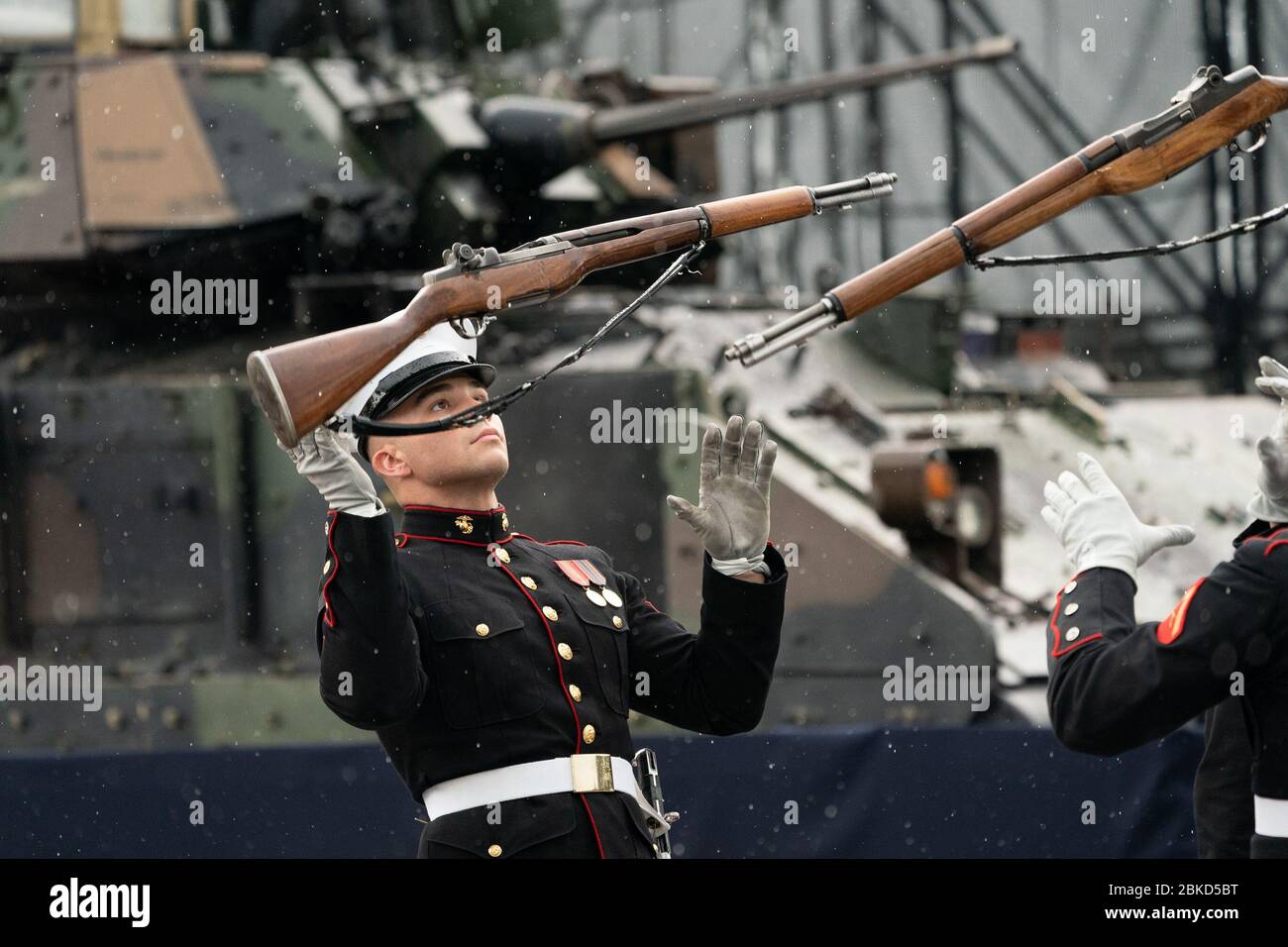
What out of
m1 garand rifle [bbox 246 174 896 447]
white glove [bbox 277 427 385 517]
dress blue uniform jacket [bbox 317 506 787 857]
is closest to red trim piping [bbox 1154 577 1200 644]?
dress blue uniform jacket [bbox 317 506 787 857]

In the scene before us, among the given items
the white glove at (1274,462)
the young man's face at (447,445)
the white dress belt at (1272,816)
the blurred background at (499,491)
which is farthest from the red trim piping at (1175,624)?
the blurred background at (499,491)

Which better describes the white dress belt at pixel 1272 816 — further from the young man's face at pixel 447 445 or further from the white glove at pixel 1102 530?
the young man's face at pixel 447 445

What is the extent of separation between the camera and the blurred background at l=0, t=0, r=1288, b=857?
5.39 meters

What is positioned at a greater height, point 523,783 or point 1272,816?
point 523,783

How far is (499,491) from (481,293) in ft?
8.25

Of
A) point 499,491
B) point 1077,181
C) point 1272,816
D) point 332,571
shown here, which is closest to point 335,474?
point 332,571

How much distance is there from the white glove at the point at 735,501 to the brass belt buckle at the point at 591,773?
1.31ft

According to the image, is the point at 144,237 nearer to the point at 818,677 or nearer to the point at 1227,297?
the point at 818,677

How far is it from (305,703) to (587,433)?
1247 mm

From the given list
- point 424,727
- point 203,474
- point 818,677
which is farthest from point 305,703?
point 424,727

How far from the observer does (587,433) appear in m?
5.39

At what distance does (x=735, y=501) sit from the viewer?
9.88 ft

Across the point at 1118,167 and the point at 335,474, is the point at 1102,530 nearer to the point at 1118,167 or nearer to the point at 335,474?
the point at 1118,167

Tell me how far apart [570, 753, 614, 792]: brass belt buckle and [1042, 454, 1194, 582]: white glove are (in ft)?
2.93
